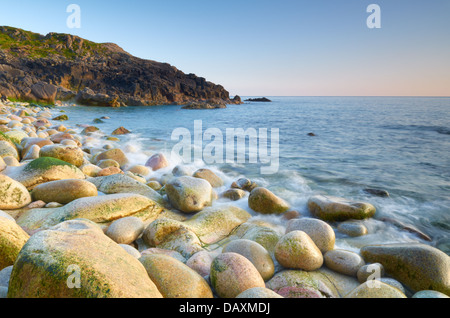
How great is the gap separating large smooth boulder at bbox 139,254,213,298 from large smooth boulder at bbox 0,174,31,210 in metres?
2.61

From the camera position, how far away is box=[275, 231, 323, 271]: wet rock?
287 cm

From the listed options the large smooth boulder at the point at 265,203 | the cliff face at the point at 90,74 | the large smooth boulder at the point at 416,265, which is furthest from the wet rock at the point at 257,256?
the cliff face at the point at 90,74

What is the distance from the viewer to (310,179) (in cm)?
769

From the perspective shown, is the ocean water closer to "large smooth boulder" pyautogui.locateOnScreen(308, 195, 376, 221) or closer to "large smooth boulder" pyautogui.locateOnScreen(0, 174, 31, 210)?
"large smooth boulder" pyautogui.locateOnScreen(308, 195, 376, 221)

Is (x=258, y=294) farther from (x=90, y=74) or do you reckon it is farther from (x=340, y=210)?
(x=90, y=74)

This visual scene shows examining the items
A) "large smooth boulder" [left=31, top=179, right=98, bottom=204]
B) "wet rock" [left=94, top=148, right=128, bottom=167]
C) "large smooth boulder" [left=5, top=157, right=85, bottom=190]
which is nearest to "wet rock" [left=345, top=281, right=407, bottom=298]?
"large smooth boulder" [left=31, top=179, right=98, bottom=204]

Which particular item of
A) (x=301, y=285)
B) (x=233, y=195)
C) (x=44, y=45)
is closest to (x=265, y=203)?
(x=233, y=195)

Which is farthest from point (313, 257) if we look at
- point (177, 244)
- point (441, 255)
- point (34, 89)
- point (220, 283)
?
point (34, 89)

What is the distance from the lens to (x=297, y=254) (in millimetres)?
2865

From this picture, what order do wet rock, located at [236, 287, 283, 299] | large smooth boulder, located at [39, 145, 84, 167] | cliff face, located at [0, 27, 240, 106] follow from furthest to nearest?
cliff face, located at [0, 27, 240, 106] < large smooth boulder, located at [39, 145, 84, 167] < wet rock, located at [236, 287, 283, 299]

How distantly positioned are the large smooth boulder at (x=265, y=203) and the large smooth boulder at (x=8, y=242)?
355 centimetres

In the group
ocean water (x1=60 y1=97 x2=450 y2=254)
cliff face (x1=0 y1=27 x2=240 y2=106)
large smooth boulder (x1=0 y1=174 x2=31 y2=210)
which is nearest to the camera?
large smooth boulder (x1=0 y1=174 x2=31 y2=210)

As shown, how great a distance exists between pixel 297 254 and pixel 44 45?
89.7m

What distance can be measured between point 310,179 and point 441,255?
15.8 ft
